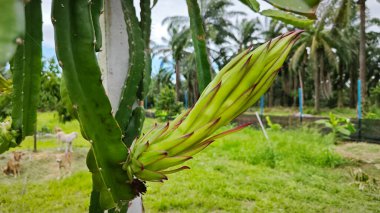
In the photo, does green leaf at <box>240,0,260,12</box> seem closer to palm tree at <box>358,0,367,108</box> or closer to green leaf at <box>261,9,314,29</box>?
green leaf at <box>261,9,314,29</box>

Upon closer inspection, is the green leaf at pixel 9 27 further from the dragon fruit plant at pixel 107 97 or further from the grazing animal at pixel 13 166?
the grazing animal at pixel 13 166

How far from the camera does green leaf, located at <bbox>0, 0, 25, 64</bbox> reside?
0.88 feet

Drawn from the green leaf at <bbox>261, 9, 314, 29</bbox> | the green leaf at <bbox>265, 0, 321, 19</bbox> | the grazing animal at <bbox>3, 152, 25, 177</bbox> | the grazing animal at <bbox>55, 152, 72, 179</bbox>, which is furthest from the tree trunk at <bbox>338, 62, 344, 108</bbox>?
the green leaf at <bbox>265, 0, 321, 19</bbox>

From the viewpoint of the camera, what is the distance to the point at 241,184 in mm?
3168

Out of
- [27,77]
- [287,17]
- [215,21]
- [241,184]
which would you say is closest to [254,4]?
[287,17]

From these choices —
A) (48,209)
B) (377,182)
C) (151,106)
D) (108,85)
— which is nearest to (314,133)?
(377,182)

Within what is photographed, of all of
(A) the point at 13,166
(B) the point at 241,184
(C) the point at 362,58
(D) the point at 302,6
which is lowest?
(B) the point at 241,184

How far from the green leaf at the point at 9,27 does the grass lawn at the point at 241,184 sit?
2309mm

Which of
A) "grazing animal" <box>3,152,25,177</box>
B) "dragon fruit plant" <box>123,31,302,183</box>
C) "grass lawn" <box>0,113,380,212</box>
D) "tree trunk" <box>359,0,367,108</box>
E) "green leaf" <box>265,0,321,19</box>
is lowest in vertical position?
"grass lawn" <box>0,113,380,212</box>

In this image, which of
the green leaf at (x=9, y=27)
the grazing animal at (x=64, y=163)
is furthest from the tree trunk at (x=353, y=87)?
the green leaf at (x=9, y=27)

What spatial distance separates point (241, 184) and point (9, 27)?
9.97ft

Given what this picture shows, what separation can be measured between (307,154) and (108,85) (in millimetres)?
3759

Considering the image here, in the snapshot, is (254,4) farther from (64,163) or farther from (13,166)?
(13,166)

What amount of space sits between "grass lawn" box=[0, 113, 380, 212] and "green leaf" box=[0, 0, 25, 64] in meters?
2.31
